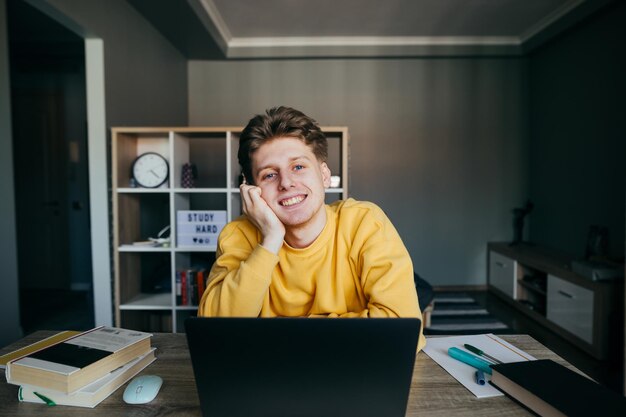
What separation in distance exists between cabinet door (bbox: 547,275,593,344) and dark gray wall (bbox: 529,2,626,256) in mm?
534

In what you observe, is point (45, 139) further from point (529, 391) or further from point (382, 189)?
point (529, 391)

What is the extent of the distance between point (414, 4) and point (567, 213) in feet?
7.78

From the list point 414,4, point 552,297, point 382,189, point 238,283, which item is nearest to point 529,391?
point 238,283

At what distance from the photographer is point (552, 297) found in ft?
10.4

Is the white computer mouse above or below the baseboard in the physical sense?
above

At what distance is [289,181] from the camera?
116 centimetres

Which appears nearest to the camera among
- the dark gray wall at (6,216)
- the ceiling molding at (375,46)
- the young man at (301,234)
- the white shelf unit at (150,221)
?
the young man at (301,234)

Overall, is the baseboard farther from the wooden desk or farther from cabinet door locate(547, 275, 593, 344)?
the wooden desk

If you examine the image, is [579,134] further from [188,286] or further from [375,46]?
[188,286]

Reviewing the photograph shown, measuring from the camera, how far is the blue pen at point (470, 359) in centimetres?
90

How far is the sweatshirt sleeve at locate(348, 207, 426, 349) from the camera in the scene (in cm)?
102

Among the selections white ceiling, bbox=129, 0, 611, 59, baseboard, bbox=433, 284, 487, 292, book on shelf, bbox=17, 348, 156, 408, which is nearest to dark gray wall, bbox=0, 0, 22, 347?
white ceiling, bbox=129, 0, 611, 59

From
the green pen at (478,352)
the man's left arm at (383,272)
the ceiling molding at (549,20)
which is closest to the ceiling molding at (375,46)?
the ceiling molding at (549,20)

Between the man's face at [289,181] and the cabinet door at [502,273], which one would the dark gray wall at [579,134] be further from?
the man's face at [289,181]
